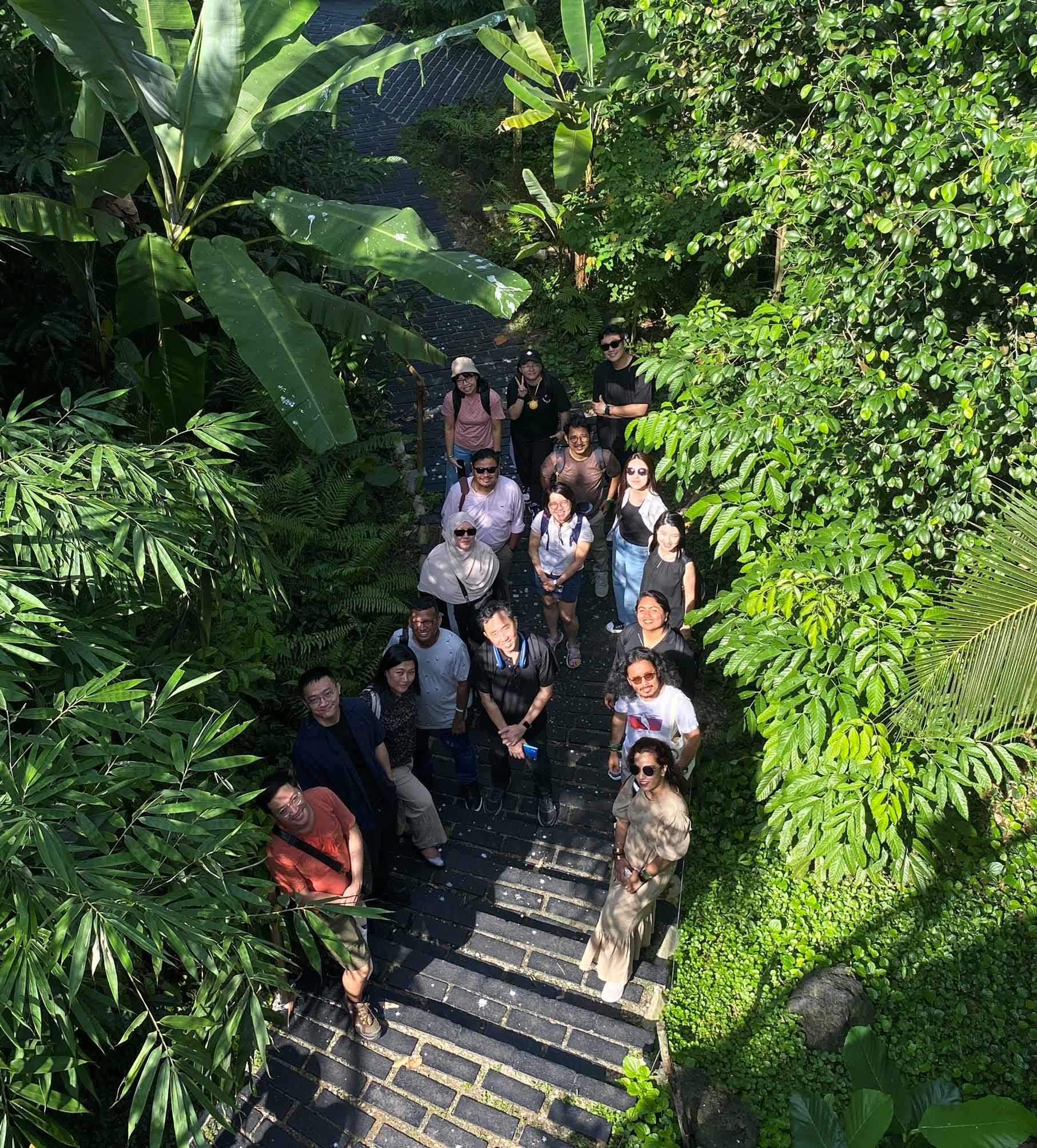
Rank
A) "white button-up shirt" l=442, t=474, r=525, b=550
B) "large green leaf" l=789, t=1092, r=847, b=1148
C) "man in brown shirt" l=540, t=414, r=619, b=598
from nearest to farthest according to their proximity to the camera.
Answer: "large green leaf" l=789, t=1092, r=847, b=1148
"white button-up shirt" l=442, t=474, r=525, b=550
"man in brown shirt" l=540, t=414, r=619, b=598

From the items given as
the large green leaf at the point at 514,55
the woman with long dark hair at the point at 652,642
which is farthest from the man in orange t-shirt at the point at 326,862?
the large green leaf at the point at 514,55

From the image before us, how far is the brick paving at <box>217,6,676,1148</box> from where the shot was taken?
4.71 m

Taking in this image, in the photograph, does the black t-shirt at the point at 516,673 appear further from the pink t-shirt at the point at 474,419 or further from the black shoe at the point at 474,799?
the pink t-shirt at the point at 474,419

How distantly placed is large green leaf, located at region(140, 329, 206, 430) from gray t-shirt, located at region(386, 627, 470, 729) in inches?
73.5

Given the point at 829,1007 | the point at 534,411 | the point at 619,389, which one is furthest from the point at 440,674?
the point at 619,389

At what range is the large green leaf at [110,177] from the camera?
200 inches

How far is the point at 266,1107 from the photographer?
4.85 meters

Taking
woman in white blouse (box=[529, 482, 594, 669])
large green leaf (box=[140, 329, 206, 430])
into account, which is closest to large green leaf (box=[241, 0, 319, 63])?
large green leaf (box=[140, 329, 206, 430])

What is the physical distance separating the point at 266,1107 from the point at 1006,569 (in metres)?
4.62

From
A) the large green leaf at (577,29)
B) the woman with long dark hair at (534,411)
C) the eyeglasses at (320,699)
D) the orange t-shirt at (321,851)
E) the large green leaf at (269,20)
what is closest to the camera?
the orange t-shirt at (321,851)

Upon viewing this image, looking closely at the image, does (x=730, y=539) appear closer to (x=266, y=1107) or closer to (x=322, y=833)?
(x=322, y=833)

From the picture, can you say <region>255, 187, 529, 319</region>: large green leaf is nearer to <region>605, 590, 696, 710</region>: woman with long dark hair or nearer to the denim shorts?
<region>605, 590, 696, 710</region>: woman with long dark hair

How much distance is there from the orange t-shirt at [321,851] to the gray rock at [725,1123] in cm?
220

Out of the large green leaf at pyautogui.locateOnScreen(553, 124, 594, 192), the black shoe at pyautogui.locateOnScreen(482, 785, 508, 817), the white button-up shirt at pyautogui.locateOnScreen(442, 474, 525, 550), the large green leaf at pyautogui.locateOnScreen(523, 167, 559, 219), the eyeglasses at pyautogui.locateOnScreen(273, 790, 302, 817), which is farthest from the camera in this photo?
the large green leaf at pyautogui.locateOnScreen(523, 167, 559, 219)
